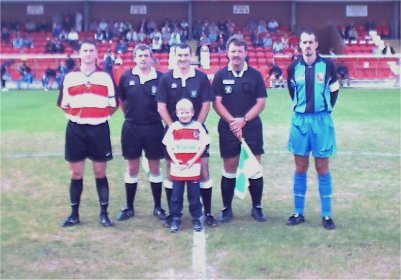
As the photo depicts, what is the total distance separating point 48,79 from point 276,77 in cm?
923

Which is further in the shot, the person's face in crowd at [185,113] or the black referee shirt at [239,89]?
the black referee shirt at [239,89]

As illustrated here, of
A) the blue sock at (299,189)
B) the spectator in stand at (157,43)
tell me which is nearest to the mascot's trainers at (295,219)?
the blue sock at (299,189)

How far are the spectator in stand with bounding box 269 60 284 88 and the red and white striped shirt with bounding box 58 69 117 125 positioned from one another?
61.4 ft

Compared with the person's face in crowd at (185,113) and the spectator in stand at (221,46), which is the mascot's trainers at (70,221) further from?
the spectator in stand at (221,46)

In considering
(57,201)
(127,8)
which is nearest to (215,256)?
(57,201)

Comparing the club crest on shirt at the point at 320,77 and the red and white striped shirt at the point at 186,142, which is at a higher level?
the club crest on shirt at the point at 320,77

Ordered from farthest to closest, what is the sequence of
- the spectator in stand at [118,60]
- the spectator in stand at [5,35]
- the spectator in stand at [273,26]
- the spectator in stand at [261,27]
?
the spectator in stand at [273,26], the spectator in stand at [261,27], the spectator in stand at [5,35], the spectator in stand at [118,60]

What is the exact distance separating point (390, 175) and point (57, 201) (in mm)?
4722

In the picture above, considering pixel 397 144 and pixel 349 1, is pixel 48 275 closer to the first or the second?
pixel 397 144

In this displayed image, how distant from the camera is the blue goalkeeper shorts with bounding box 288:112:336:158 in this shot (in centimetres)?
680

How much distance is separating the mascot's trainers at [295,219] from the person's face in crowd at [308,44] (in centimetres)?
176

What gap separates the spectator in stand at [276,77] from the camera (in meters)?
25.3

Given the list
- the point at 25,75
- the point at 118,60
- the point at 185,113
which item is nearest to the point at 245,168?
the point at 185,113

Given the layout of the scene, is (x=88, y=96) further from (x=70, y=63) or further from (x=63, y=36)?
(x=63, y=36)
